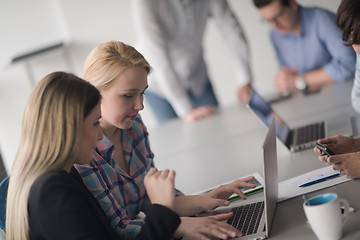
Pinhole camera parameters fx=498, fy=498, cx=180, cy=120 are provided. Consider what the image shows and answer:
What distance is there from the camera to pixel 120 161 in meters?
1.64

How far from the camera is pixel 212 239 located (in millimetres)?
1243

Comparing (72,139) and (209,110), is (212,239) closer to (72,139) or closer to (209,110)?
(72,139)

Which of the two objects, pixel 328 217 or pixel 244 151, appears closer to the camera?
pixel 328 217

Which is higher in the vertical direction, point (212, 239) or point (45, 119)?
point (45, 119)

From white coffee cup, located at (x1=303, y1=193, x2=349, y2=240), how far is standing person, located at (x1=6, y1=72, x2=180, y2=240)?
327 mm

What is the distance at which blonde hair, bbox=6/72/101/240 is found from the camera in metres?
1.12

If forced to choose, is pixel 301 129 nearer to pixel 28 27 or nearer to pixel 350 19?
pixel 350 19

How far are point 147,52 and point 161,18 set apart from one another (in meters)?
0.23

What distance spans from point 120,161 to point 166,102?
1.54 meters

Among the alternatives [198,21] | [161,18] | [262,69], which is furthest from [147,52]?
[262,69]

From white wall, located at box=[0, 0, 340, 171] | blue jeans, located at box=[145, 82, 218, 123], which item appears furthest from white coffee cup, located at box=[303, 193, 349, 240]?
white wall, located at box=[0, 0, 340, 171]

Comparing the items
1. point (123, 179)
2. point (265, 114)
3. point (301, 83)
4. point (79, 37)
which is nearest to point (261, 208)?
point (123, 179)

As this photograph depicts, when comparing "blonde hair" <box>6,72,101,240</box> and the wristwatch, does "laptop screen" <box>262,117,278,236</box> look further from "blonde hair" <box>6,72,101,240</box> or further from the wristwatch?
the wristwatch

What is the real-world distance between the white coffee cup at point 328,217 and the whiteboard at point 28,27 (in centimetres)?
448
